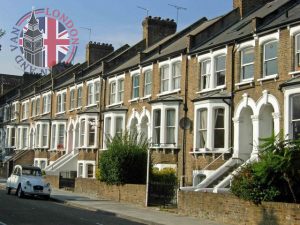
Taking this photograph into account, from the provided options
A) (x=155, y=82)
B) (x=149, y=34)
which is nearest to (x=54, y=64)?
(x=149, y=34)

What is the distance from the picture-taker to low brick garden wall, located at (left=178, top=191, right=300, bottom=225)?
16.3 m

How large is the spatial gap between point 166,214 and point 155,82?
514 inches

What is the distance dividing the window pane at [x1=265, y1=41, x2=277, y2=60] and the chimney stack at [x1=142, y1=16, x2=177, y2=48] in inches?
725

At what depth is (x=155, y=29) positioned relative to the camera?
43.0 meters

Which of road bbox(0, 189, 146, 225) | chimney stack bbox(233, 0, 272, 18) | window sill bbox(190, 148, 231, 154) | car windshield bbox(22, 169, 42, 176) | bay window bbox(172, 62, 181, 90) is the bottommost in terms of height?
road bbox(0, 189, 146, 225)

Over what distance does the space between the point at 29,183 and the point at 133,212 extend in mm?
7924

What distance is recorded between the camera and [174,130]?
30.8 meters

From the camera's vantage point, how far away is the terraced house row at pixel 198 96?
2431 cm

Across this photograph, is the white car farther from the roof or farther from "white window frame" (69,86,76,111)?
"white window frame" (69,86,76,111)

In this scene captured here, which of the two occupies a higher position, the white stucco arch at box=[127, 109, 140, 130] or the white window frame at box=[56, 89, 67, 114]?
the white window frame at box=[56, 89, 67, 114]

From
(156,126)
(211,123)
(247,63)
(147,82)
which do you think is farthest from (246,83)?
(147,82)

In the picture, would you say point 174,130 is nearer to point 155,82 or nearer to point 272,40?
point 155,82

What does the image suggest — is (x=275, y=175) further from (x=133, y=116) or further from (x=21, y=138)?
(x=21, y=138)

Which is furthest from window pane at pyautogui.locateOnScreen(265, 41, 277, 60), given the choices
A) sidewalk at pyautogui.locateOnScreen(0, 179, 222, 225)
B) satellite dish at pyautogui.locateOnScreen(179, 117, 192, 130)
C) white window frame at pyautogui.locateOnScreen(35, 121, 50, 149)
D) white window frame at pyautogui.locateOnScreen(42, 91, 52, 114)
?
white window frame at pyautogui.locateOnScreen(42, 91, 52, 114)
